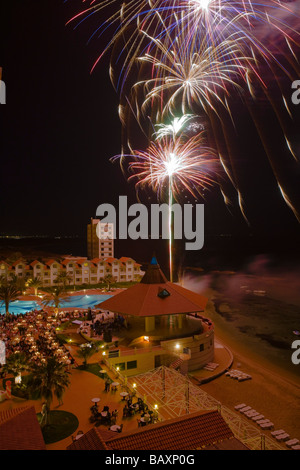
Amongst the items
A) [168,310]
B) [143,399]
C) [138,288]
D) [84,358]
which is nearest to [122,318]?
[138,288]

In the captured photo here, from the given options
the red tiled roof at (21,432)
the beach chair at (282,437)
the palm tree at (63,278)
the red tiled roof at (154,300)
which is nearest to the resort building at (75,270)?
the palm tree at (63,278)

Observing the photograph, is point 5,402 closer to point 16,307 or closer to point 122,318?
point 122,318

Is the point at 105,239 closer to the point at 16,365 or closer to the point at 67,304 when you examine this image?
the point at 67,304

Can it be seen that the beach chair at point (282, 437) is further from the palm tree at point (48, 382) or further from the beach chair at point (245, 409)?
the palm tree at point (48, 382)

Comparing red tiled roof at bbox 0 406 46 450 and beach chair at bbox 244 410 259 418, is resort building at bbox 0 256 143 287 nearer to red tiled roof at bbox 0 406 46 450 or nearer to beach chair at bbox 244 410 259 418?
beach chair at bbox 244 410 259 418

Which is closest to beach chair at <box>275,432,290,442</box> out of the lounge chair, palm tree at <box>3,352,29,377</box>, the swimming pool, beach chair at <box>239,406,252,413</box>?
the lounge chair
